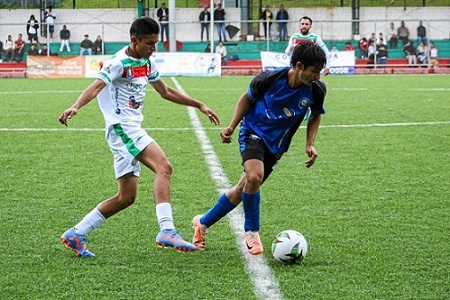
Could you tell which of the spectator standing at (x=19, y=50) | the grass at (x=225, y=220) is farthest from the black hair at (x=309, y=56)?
the spectator standing at (x=19, y=50)

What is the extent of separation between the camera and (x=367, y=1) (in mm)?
45625

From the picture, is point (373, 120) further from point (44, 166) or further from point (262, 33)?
point (262, 33)

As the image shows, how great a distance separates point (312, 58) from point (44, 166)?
5147 mm

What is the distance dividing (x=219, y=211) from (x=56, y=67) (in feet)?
83.9

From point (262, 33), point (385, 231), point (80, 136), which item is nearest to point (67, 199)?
point (385, 231)

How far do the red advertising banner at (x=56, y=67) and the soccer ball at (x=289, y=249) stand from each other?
25622 millimetres

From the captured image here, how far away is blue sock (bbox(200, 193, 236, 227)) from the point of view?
6.17 metres

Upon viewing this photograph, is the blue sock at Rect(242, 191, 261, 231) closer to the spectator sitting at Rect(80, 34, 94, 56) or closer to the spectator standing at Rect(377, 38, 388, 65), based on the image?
the spectator standing at Rect(377, 38, 388, 65)

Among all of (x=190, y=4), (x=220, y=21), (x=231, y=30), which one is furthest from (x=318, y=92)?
(x=190, y=4)

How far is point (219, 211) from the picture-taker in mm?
6188

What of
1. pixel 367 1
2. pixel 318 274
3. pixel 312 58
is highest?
pixel 367 1

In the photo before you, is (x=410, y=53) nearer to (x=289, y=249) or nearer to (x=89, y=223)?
(x=89, y=223)

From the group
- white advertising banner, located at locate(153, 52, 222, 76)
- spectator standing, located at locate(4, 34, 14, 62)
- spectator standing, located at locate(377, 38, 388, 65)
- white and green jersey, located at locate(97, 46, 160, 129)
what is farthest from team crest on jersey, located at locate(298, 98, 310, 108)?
spectator standing, located at locate(4, 34, 14, 62)

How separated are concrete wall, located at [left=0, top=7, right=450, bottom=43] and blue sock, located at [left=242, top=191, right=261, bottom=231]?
1260 inches
